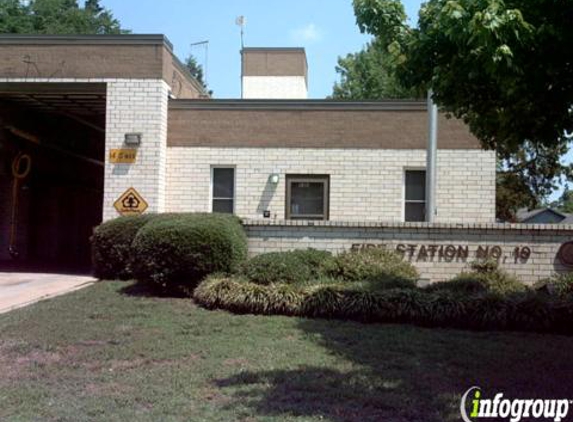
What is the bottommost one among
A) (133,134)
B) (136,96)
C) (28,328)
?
(28,328)

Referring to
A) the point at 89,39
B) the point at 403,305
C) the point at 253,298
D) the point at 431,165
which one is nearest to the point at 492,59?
the point at 403,305

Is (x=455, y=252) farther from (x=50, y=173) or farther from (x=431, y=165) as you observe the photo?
(x=50, y=173)

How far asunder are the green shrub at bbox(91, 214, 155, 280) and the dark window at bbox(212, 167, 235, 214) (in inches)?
103

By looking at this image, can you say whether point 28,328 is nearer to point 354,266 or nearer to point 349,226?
point 354,266

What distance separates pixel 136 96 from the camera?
49.9 ft

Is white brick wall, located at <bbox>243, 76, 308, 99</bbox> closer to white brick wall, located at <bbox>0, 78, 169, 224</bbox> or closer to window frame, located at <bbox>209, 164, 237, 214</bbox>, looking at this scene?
window frame, located at <bbox>209, 164, 237, 214</bbox>

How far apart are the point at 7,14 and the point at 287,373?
34649 millimetres

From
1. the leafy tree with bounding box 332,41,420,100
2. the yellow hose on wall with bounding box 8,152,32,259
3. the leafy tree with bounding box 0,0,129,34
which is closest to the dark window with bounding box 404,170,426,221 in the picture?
the yellow hose on wall with bounding box 8,152,32,259

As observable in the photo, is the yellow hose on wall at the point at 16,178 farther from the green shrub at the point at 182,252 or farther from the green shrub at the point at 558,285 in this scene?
the green shrub at the point at 558,285

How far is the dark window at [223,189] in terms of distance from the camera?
51.6 ft

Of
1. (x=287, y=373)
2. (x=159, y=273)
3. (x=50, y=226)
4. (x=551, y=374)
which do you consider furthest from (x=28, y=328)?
(x=50, y=226)

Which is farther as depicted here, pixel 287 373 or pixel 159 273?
pixel 159 273

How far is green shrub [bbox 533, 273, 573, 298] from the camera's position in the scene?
10.9m

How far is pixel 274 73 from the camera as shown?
77.2ft
